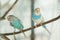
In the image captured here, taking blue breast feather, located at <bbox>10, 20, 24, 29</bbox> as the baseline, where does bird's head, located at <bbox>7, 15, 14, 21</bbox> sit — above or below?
above

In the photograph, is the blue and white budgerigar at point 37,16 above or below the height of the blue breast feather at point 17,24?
above

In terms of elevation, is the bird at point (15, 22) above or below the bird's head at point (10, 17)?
below

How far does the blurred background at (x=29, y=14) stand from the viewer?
78cm

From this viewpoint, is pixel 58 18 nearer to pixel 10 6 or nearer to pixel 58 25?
pixel 58 25

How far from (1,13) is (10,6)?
5 centimetres

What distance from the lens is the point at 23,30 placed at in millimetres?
766

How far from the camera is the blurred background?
779 mm

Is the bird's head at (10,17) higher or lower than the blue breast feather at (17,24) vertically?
higher

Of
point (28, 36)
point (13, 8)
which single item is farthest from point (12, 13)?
point (28, 36)

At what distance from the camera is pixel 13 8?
785mm

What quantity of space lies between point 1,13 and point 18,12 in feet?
0.26

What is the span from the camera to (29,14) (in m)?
0.78

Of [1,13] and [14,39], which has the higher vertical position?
[1,13]

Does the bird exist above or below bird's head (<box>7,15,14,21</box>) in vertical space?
below
